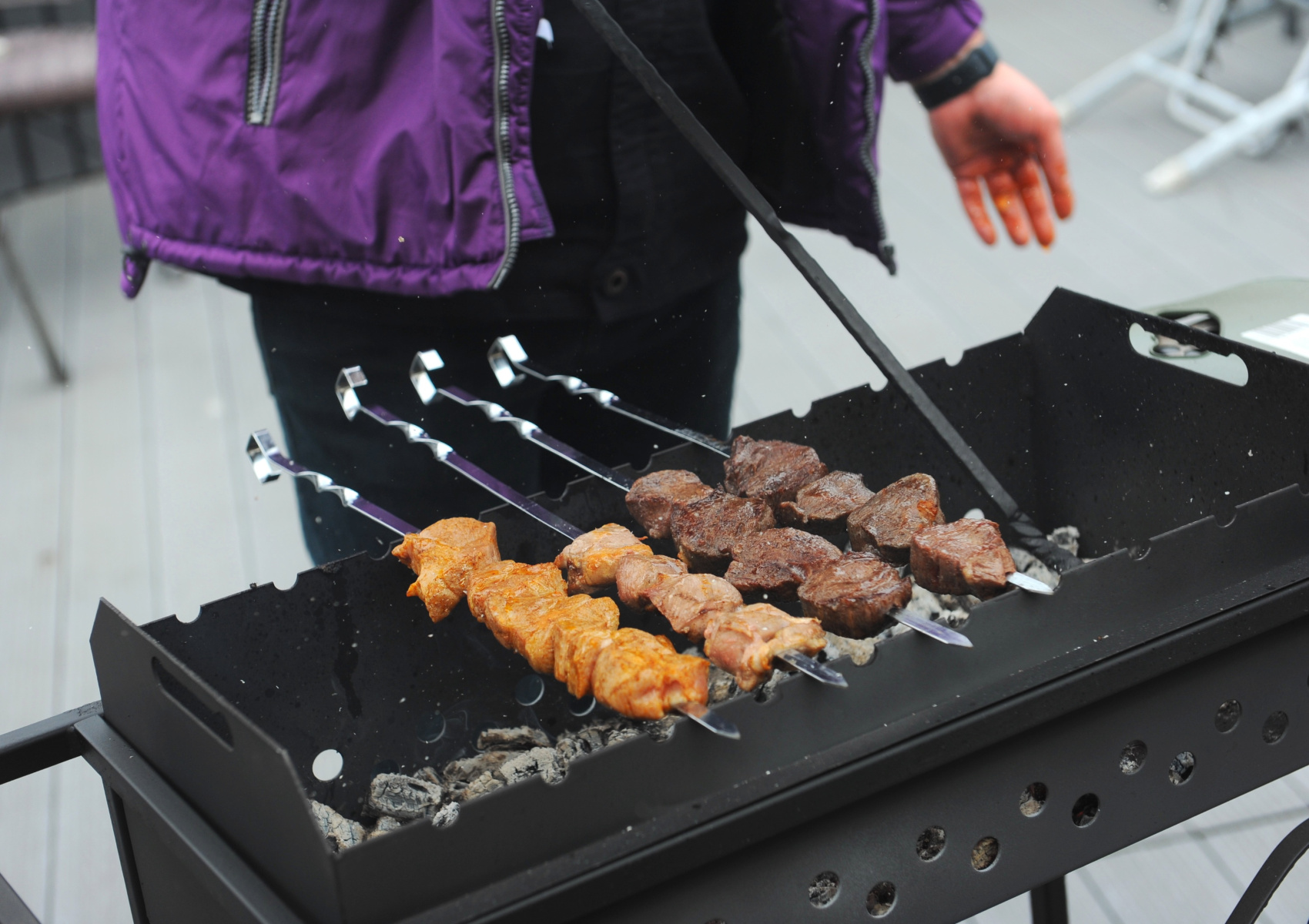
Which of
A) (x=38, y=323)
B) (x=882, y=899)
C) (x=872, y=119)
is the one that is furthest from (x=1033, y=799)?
(x=38, y=323)

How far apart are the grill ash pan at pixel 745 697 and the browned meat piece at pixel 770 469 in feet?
0.23

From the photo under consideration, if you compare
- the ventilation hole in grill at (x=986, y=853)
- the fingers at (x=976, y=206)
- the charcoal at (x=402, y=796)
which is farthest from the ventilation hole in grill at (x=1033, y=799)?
the fingers at (x=976, y=206)

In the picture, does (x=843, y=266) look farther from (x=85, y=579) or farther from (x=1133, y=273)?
(x=85, y=579)

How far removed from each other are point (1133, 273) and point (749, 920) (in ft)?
12.5

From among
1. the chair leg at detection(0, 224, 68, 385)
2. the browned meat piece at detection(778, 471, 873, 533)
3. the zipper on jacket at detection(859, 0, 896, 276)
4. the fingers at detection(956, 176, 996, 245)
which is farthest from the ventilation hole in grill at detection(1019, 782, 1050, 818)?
the chair leg at detection(0, 224, 68, 385)

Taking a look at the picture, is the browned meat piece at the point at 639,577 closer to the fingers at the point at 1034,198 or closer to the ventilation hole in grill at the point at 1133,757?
the ventilation hole in grill at the point at 1133,757

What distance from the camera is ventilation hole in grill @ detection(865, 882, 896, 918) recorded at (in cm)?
106

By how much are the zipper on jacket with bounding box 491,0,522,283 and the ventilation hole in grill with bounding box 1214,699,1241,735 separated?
932 millimetres

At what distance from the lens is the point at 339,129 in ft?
4.85

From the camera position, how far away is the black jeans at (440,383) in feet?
5.38

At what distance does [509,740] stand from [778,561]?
39cm

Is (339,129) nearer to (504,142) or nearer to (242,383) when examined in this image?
(504,142)

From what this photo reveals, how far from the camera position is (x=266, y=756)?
881 millimetres

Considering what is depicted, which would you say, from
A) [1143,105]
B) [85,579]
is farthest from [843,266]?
[85,579]
